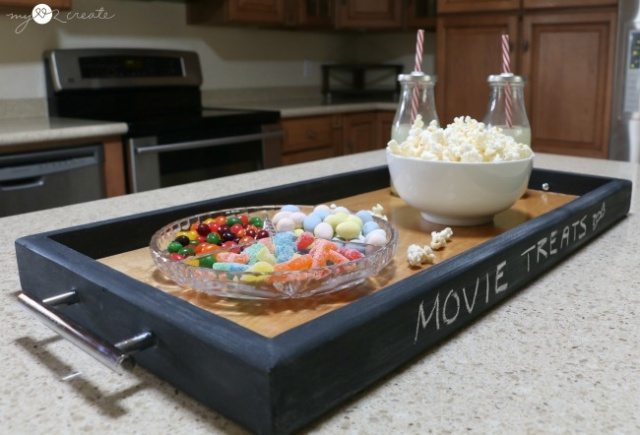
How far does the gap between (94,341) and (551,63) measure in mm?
3033

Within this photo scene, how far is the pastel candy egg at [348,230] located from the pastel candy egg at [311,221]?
40 mm

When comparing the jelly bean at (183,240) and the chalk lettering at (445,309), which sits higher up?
the jelly bean at (183,240)

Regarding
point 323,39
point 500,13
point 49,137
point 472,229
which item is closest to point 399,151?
point 472,229

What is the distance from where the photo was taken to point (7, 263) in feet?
2.80

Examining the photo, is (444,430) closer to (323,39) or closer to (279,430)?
(279,430)

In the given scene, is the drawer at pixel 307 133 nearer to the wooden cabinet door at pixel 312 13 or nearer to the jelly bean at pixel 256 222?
the wooden cabinet door at pixel 312 13

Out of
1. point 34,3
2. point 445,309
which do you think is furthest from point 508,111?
point 34,3

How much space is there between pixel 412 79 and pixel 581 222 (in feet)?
1.27

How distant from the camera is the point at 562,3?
116 inches

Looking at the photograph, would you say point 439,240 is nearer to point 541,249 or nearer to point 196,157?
point 541,249

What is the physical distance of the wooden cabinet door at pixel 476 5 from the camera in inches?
123

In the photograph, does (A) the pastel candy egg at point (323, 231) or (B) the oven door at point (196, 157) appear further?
(B) the oven door at point (196, 157)

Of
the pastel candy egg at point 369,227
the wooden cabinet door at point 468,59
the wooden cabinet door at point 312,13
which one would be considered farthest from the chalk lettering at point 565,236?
the wooden cabinet door at point 312,13

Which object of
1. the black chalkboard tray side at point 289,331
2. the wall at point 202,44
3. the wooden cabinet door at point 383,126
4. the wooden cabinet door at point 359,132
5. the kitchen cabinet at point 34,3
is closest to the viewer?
the black chalkboard tray side at point 289,331
